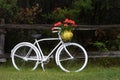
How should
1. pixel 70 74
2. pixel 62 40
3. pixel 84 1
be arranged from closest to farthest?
1. pixel 70 74
2. pixel 62 40
3. pixel 84 1

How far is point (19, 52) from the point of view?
35.0ft

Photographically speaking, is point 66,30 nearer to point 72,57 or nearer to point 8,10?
point 72,57

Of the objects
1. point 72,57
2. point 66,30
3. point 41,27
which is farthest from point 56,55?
point 41,27

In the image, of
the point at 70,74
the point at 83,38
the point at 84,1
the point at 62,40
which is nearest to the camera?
the point at 70,74

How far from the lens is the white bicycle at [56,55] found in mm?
10406

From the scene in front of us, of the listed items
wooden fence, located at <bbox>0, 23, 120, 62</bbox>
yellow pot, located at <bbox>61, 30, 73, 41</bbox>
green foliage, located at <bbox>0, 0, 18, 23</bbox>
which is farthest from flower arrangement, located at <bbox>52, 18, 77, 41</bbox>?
green foliage, located at <bbox>0, 0, 18, 23</bbox>

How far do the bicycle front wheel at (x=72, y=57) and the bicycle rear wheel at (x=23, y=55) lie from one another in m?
0.69

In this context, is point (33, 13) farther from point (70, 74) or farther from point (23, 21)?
point (70, 74)

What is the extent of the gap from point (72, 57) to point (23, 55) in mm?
1327

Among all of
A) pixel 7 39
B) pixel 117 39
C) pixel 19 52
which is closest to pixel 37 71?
pixel 19 52

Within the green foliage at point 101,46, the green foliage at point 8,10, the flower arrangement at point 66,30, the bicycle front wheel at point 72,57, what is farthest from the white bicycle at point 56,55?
the green foliage at point 8,10

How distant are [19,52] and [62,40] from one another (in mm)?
1216

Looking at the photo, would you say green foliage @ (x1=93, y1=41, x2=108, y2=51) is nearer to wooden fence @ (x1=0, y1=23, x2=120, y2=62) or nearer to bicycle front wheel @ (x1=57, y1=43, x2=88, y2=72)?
wooden fence @ (x1=0, y1=23, x2=120, y2=62)

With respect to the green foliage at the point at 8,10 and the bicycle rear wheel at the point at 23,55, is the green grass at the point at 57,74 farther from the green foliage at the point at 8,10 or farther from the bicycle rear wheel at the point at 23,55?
the green foliage at the point at 8,10
